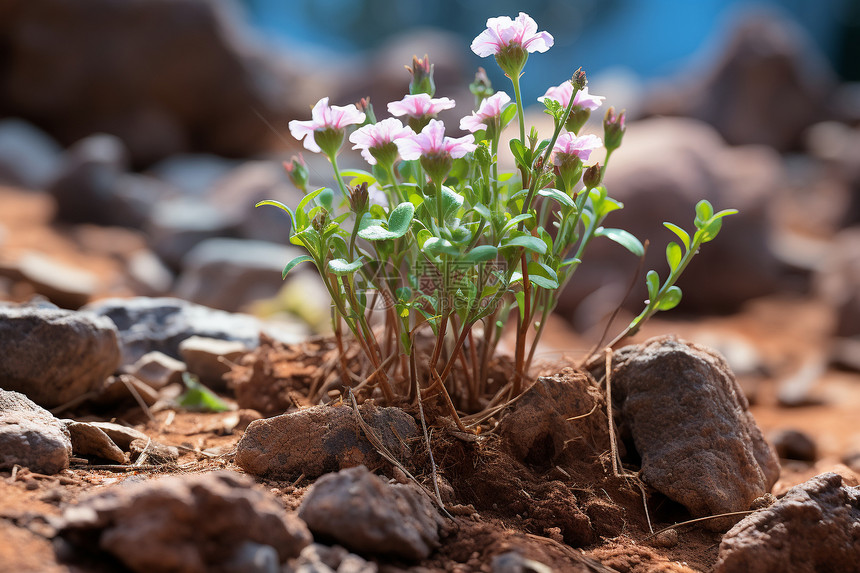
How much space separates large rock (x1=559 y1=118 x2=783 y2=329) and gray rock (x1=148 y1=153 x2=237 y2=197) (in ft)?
13.7

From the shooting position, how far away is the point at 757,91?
36.0 ft

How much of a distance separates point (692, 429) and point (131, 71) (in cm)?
795

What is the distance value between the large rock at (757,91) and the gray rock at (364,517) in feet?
36.8

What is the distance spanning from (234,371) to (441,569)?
1.07 meters

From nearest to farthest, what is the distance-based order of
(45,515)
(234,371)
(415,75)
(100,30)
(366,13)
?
(45,515) → (415,75) → (234,371) → (100,30) → (366,13)

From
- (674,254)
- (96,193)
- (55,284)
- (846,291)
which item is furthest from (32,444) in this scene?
(846,291)

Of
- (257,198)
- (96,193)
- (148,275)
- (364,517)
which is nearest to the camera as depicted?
(364,517)

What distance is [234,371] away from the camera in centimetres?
203

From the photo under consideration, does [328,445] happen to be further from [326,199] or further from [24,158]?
[24,158]

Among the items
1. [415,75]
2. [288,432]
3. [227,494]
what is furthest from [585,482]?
[415,75]

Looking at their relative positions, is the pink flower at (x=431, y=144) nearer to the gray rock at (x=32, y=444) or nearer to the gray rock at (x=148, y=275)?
the gray rock at (x=32, y=444)

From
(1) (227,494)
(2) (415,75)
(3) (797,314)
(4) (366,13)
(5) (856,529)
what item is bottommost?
(1) (227,494)

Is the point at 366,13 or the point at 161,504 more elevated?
the point at 366,13

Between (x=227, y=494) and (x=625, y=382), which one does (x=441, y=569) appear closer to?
(x=227, y=494)
